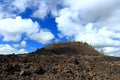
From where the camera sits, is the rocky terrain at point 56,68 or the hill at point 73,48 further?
the hill at point 73,48

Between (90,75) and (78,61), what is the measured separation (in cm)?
211

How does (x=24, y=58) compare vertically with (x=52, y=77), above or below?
above

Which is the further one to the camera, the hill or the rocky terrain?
the hill

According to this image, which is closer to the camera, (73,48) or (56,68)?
(56,68)

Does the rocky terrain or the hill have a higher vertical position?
the hill

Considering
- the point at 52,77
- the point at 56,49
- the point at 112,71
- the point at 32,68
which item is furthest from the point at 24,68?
the point at 56,49

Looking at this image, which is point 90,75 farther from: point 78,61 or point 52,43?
point 52,43

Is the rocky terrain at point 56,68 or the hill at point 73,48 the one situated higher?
the hill at point 73,48

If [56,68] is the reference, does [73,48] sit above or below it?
above

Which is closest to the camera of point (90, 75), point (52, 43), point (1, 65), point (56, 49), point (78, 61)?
point (1, 65)

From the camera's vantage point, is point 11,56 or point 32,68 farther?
point 11,56

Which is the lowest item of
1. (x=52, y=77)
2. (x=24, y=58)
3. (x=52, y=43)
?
(x=52, y=77)

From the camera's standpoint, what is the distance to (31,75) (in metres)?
22.6

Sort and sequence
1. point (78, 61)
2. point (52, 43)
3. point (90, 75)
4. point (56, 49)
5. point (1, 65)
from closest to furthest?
point (1, 65), point (90, 75), point (78, 61), point (56, 49), point (52, 43)
